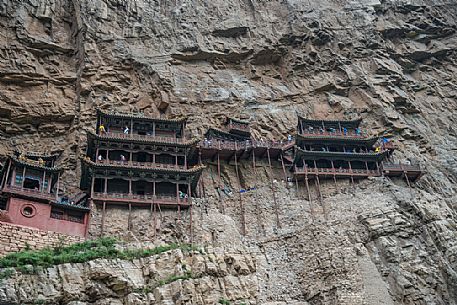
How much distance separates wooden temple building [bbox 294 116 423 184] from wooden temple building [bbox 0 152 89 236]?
1653 centimetres

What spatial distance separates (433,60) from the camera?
168 feet

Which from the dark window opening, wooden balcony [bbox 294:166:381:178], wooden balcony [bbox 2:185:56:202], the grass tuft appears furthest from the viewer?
wooden balcony [bbox 294:166:381:178]

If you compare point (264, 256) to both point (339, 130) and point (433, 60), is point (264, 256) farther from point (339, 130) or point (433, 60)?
point (433, 60)

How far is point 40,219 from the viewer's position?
28.5 m

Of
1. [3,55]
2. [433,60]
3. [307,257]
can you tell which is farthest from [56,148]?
[433,60]

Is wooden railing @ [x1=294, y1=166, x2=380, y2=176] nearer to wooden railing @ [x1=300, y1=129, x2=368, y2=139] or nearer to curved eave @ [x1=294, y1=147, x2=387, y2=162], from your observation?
curved eave @ [x1=294, y1=147, x2=387, y2=162]

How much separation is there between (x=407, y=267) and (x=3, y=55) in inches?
1334

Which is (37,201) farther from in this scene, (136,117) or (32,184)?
(136,117)

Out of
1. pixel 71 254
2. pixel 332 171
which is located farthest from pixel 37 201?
pixel 332 171

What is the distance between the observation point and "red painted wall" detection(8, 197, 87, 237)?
27.9m

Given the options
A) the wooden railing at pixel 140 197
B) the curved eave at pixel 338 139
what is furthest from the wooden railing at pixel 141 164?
the curved eave at pixel 338 139

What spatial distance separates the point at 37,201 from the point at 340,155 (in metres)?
22.8

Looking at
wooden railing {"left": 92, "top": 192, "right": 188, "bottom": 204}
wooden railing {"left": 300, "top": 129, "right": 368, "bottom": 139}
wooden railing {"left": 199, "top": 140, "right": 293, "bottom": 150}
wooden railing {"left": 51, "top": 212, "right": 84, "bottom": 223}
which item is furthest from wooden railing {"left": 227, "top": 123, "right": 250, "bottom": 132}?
wooden railing {"left": 51, "top": 212, "right": 84, "bottom": 223}

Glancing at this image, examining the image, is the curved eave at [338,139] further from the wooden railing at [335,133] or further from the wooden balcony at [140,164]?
the wooden balcony at [140,164]
